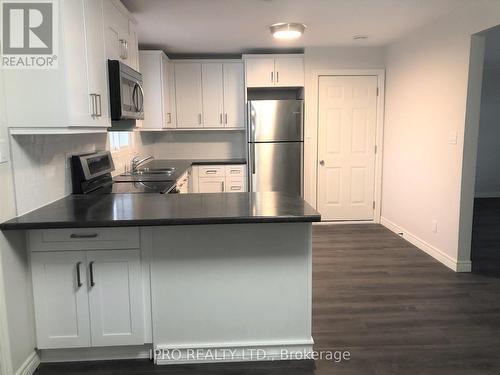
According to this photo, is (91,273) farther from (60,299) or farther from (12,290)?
(12,290)

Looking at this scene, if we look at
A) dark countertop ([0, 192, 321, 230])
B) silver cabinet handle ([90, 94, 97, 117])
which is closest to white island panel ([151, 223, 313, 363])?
dark countertop ([0, 192, 321, 230])

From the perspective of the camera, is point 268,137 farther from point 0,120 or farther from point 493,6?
point 0,120

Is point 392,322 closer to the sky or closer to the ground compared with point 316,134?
closer to the ground

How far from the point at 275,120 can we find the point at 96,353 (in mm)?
3410

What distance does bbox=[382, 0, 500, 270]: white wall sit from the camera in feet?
11.1

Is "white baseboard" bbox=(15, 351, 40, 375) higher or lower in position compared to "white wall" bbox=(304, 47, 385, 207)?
lower

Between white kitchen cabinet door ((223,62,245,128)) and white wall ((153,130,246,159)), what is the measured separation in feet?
1.29

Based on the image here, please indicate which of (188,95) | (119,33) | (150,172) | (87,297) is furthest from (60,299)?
(188,95)

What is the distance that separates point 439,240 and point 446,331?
1501 millimetres

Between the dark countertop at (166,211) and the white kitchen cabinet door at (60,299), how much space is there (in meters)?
0.24

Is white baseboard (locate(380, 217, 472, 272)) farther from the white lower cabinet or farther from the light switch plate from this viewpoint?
the light switch plate

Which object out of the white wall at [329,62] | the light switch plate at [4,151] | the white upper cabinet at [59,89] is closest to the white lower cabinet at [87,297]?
the light switch plate at [4,151]

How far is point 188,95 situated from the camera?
17.2 ft

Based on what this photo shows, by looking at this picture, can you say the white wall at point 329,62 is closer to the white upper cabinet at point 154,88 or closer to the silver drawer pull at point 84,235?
the white upper cabinet at point 154,88
